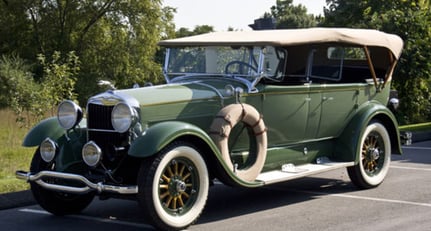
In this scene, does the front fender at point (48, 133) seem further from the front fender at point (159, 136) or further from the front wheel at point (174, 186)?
the front wheel at point (174, 186)

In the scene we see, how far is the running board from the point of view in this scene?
720 centimetres

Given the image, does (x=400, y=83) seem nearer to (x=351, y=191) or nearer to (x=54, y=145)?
(x=351, y=191)

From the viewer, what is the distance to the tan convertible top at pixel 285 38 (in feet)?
24.5

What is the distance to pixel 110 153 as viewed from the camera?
668 cm

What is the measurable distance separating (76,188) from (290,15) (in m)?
69.9

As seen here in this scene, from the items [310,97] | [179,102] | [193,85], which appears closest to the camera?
[179,102]

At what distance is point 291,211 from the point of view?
7.19 metres

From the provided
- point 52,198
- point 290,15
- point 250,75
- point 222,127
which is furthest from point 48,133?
Answer: point 290,15

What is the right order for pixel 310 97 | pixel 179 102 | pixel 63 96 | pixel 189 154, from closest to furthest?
pixel 189 154
pixel 179 102
pixel 310 97
pixel 63 96

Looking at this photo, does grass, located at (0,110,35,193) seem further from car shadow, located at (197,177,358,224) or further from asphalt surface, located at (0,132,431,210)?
car shadow, located at (197,177,358,224)

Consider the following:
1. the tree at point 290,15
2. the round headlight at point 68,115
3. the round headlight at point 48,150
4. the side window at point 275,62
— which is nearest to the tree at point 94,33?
the side window at point 275,62

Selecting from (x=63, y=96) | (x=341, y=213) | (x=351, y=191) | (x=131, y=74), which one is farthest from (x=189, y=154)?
(x=131, y=74)

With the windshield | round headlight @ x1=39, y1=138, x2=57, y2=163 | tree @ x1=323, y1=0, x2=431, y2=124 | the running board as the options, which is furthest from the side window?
tree @ x1=323, y1=0, x2=431, y2=124

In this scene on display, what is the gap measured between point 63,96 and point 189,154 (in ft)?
26.5
